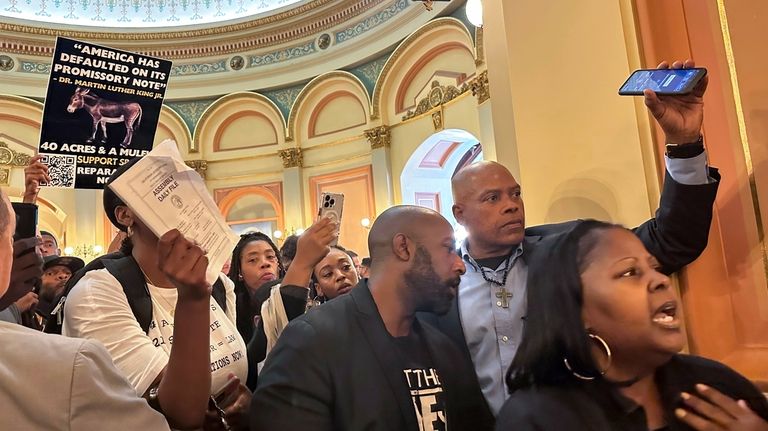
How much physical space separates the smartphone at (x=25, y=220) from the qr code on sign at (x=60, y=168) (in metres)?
0.79

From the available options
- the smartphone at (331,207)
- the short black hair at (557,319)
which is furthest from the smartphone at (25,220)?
the short black hair at (557,319)

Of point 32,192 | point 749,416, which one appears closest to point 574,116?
point 749,416

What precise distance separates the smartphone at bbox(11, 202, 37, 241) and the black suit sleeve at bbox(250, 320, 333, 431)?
3.77 feet

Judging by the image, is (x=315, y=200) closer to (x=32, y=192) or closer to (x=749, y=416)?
(x=32, y=192)

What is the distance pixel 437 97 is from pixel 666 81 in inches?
338

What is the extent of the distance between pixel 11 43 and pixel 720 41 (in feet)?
43.4

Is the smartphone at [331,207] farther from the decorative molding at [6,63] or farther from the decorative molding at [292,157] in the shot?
the decorative molding at [6,63]

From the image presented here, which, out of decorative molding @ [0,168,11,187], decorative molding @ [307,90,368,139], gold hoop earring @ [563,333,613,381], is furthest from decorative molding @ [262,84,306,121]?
gold hoop earring @ [563,333,613,381]

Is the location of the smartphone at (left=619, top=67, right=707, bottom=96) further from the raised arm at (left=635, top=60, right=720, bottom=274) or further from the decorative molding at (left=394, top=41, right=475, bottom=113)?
the decorative molding at (left=394, top=41, right=475, bottom=113)

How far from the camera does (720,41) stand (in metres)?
1.98

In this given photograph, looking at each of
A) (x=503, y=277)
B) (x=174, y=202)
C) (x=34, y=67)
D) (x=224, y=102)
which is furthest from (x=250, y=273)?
(x=34, y=67)

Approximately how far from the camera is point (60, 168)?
2932mm

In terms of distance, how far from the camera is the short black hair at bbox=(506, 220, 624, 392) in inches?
50.2

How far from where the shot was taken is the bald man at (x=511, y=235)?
1755 millimetres
